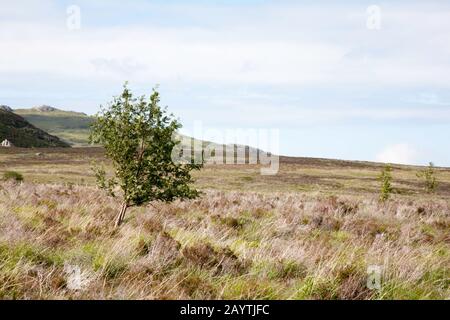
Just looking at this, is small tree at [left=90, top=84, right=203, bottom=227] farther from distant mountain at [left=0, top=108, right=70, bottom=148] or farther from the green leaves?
distant mountain at [left=0, top=108, right=70, bottom=148]

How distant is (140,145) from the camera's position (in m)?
14.9

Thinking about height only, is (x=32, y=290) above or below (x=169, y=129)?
below

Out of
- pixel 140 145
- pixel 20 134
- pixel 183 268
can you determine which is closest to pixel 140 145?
pixel 140 145

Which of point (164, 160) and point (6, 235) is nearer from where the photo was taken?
point (6, 235)

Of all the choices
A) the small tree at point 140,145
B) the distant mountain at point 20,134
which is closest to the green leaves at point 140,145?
the small tree at point 140,145

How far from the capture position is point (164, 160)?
14.8 m

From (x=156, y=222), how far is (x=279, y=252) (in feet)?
15.2

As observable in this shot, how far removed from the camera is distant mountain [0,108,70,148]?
516 feet

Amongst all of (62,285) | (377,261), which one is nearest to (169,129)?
(377,261)

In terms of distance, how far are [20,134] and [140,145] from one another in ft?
533

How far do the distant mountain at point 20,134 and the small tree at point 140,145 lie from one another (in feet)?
487

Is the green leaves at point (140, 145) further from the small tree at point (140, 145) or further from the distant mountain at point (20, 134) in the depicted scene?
the distant mountain at point (20, 134)
